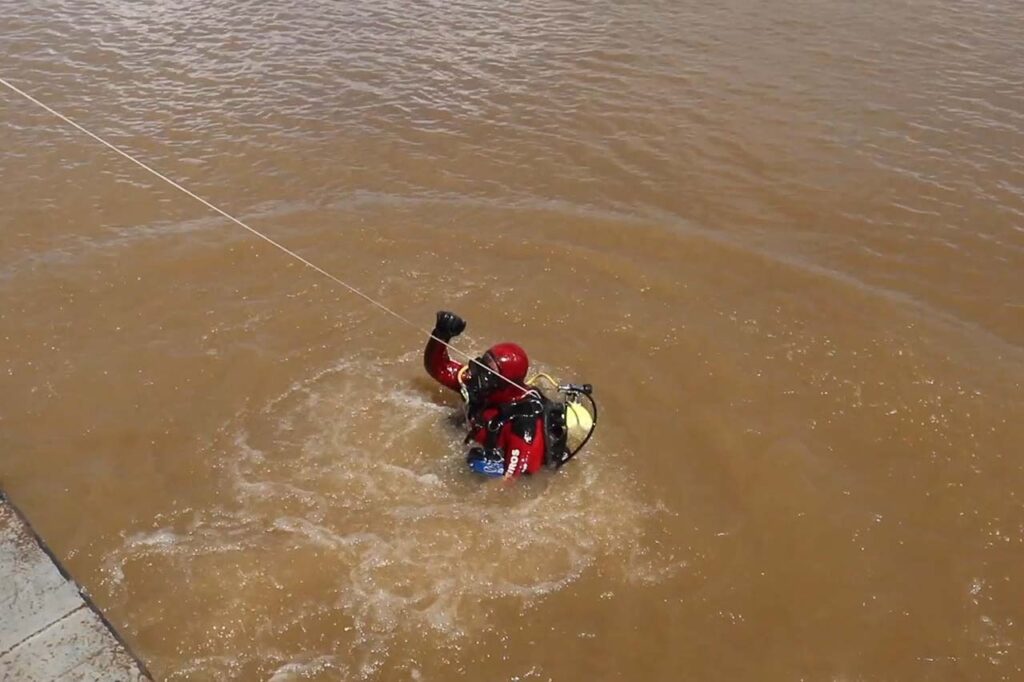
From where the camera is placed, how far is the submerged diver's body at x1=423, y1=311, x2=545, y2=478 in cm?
582

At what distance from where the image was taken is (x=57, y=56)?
38.3 feet

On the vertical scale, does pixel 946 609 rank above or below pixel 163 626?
above

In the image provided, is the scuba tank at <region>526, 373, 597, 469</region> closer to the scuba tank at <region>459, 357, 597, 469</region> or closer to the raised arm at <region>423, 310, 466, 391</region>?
the scuba tank at <region>459, 357, 597, 469</region>

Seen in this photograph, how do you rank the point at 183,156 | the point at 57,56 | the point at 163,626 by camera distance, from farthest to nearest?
1. the point at 57,56
2. the point at 183,156
3. the point at 163,626

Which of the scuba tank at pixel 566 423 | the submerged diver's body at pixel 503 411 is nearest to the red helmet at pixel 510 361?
the submerged diver's body at pixel 503 411

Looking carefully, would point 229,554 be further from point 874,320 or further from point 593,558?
point 874,320

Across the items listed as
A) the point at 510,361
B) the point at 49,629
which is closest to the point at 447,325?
the point at 510,361

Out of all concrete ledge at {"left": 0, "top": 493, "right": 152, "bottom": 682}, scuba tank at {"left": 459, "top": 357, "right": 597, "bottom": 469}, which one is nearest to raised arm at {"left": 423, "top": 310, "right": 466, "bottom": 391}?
scuba tank at {"left": 459, "top": 357, "right": 597, "bottom": 469}

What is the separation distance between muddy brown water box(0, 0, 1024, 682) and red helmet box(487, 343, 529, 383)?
2.98 ft

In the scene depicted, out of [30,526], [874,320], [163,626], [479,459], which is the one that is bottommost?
[163,626]

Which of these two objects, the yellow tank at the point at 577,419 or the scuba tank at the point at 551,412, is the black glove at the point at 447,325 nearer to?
the scuba tank at the point at 551,412

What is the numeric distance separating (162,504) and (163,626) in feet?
3.38

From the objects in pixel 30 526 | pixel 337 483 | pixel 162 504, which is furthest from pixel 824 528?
pixel 30 526

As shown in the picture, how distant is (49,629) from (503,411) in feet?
10.0
